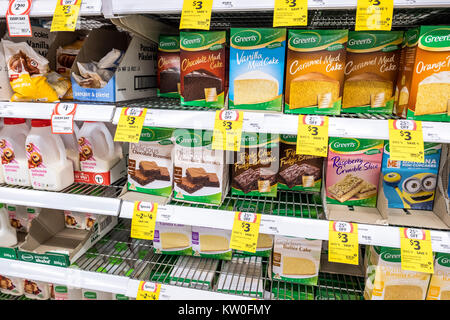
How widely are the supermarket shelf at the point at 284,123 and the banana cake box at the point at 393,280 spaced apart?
517 millimetres

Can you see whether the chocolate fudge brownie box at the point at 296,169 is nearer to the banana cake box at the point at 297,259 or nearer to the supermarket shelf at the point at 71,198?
the banana cake box at the point at 297,259

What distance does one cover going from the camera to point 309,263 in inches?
57.4

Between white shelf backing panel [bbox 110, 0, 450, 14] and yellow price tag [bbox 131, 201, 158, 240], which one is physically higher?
white shelf backing panel [bbox 110, 0, 450, 14]

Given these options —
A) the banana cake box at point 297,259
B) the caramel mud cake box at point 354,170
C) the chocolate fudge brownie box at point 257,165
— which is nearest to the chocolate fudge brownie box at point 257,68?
the chocolate fudge brownie box at point 257,165

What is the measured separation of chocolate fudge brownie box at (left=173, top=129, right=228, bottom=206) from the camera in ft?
4.52

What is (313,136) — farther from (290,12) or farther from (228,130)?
(290,12)

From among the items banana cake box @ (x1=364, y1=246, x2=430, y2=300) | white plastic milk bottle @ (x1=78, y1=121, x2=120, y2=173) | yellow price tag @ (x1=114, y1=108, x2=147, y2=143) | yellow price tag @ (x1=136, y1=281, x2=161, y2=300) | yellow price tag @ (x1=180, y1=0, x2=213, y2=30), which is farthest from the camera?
white plastic milk bottle @ (x1=78, y1=121, x2=120, y2=173)

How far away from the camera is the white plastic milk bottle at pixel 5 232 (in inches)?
64.4

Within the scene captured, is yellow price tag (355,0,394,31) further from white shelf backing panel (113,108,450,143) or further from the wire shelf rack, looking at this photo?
the wire shelf rack

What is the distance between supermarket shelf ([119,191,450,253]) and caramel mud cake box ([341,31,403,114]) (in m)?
0.47

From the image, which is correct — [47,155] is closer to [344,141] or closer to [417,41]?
[344,141]

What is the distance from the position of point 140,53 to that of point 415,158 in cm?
127

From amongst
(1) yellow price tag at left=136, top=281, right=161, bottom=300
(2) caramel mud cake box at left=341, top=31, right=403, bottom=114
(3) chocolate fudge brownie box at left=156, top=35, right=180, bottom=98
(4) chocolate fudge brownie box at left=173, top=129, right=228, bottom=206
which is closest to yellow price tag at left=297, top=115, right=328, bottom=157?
(2) caramel mud cake box at left=341, top=31, right=403, bottom=114

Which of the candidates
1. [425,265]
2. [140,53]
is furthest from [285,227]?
[140,53]
